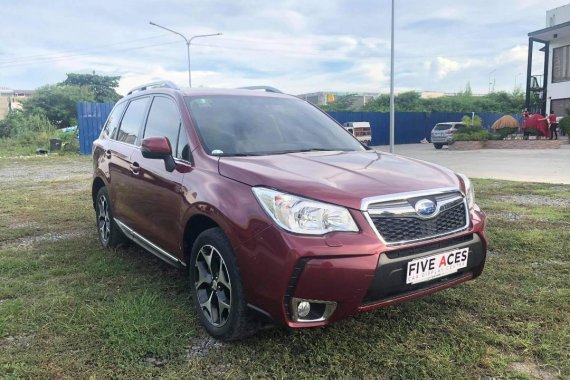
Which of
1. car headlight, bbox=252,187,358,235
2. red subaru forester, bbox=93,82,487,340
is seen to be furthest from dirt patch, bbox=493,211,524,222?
car headlight, bbox=252,187,358,235

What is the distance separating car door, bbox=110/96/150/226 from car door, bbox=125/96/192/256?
11 centimetres

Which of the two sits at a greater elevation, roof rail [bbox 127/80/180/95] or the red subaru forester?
roof rail [bbox 127/80/180/95]

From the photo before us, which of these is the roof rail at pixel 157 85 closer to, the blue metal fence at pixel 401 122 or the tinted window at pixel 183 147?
the tinted window at pixel 183 147

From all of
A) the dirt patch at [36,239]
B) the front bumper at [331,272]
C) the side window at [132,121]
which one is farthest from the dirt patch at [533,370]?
the dirt patch at [36,239]

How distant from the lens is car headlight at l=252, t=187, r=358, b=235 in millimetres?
2502

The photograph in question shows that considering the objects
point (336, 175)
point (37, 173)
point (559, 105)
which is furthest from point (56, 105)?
point (336, 175)

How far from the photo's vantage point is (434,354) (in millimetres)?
2785

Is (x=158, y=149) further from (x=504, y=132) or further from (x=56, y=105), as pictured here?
(x=56, y=105)

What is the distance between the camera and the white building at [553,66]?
28906mm

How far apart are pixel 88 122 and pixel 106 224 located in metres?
18.3

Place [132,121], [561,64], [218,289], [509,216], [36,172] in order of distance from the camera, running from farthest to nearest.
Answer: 1. [561,64]
2. [36,172]
3. [509,216]
4. [132,121]
5. [218,289]

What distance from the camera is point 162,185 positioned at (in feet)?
11.7

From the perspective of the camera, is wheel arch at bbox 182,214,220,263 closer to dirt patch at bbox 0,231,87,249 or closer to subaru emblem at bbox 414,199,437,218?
subaru emblem at bbox 414,199,437,218

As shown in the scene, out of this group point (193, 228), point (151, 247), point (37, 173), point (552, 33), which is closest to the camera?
point (193, 228)
